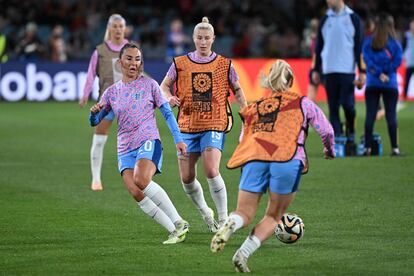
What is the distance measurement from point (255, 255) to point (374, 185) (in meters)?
5.05

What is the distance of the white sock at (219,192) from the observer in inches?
422

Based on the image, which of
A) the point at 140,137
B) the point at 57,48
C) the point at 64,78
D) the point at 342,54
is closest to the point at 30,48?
the point at 57,48

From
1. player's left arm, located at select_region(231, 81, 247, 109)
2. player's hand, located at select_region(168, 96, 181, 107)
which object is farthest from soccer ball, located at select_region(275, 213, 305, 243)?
player's hand, located at select_region(168, 96, 181, 107)

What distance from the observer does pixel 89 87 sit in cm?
1386

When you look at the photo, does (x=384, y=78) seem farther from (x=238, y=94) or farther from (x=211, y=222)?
(x=211, y=222)

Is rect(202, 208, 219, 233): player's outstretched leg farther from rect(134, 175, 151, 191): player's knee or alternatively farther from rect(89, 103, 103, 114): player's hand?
rect(89, 103, 103, 114): player's hand

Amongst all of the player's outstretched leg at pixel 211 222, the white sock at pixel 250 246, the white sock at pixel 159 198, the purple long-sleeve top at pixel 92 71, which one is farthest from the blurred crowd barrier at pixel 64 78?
the white sock at pixel 250 246

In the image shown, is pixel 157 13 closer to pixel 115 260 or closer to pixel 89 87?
pixel 89 87

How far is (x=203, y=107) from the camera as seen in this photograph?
10867 mm

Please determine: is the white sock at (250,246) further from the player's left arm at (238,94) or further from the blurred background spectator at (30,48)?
the blurred background spectator at (30,48)

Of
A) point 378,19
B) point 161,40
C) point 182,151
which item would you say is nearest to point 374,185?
point 378,19

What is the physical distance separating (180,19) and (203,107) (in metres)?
25.6

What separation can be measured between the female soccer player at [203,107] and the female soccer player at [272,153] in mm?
1894

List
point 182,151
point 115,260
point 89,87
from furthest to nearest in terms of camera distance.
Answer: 1. point 89,87
2. point 182,151
3. point 115,260
